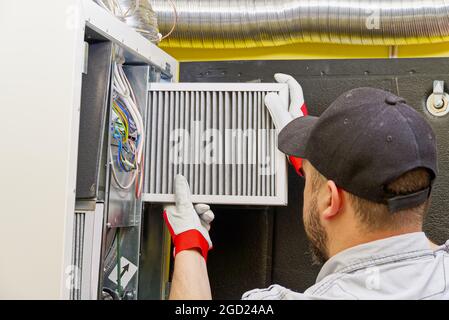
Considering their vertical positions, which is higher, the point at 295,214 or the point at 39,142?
the point at 39,142

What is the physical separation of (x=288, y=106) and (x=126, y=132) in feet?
1.55

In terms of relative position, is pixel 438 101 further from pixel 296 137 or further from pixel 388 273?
pixel 388 273

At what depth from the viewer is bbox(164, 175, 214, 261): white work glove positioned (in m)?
1.36

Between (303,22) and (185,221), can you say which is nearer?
(185,221)

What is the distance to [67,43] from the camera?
1043 millimetres

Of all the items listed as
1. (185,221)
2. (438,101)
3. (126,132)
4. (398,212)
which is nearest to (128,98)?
(126,132)

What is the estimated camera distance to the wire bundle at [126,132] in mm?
1281

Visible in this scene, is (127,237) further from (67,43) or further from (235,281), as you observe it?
(67,43)

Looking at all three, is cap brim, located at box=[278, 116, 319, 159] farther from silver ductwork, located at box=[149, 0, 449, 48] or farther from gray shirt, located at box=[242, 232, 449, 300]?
silver ductwork, located at box=[149, 0, 449, 48]

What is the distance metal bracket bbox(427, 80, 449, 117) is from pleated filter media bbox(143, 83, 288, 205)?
475 mm

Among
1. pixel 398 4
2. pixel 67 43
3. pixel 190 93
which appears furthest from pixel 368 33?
pixel 67 43

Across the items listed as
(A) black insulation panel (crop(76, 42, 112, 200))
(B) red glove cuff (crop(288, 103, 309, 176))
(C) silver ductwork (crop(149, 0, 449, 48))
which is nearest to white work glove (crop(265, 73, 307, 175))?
(B) red glove cuff (crop(288, 103, 309, 176))

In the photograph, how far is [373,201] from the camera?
98cm

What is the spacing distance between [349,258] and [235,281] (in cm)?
67
